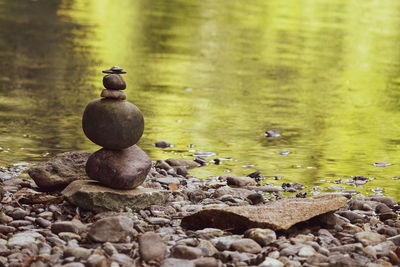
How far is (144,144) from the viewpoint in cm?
990

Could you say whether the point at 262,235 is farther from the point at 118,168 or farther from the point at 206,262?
the point at 118,168

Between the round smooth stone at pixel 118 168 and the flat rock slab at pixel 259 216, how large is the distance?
760 mm

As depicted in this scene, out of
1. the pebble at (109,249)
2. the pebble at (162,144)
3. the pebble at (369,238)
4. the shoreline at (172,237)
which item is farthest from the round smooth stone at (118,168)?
the pebble at (162,144)

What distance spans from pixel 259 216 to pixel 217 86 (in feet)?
30.9

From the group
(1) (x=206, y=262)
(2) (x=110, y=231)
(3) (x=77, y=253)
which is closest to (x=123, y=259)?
(3) (x=77, y=253)

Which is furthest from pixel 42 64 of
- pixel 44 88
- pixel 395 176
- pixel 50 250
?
pixel 50 250

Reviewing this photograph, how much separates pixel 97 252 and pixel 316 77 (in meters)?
12.9

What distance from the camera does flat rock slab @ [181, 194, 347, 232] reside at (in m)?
5.99

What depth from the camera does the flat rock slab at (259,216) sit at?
236 inches

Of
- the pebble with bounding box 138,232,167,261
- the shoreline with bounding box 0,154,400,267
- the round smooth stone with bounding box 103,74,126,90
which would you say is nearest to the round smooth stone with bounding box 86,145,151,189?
the shoreline with bounding box 0,154,400,267

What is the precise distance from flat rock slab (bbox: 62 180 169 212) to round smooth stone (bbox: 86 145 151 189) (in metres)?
0.08

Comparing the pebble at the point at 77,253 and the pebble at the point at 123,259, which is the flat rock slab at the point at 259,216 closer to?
the pebble at the point at 123,259

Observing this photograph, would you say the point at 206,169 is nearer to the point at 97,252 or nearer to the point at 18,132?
the point at 18,132

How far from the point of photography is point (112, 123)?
6.71 metres
